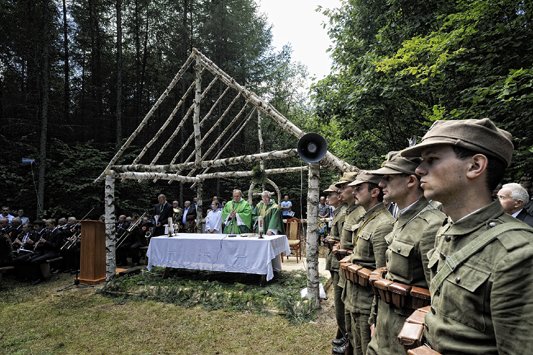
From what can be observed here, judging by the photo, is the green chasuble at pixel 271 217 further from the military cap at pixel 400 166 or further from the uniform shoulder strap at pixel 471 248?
the uniform shoulder strap at pixel 471 248

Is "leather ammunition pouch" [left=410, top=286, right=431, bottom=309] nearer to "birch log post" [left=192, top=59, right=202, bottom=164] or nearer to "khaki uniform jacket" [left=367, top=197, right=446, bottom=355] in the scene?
"khaki uniform jacket" [left=367, top=197, right=446, bottom=355]

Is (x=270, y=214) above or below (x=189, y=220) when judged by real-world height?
above

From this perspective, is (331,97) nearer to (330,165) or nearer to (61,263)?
(330,165)

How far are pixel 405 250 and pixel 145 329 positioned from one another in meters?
4.67

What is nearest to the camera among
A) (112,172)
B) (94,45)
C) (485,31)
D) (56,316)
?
(485,31)

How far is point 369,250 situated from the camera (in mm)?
2814

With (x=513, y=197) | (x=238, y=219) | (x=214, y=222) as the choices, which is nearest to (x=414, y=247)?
(x=513, y=197)

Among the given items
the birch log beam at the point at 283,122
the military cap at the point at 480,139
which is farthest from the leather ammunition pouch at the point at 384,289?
the birch log beam at the point at 283,122

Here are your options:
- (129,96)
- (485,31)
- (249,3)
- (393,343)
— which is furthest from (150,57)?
(393,343)

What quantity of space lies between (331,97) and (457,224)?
289 inches

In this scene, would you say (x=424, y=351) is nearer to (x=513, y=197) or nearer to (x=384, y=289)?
(x=384, y=289)

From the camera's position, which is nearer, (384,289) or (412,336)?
(412,336)

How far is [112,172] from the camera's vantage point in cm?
796

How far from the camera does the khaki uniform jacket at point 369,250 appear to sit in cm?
261
